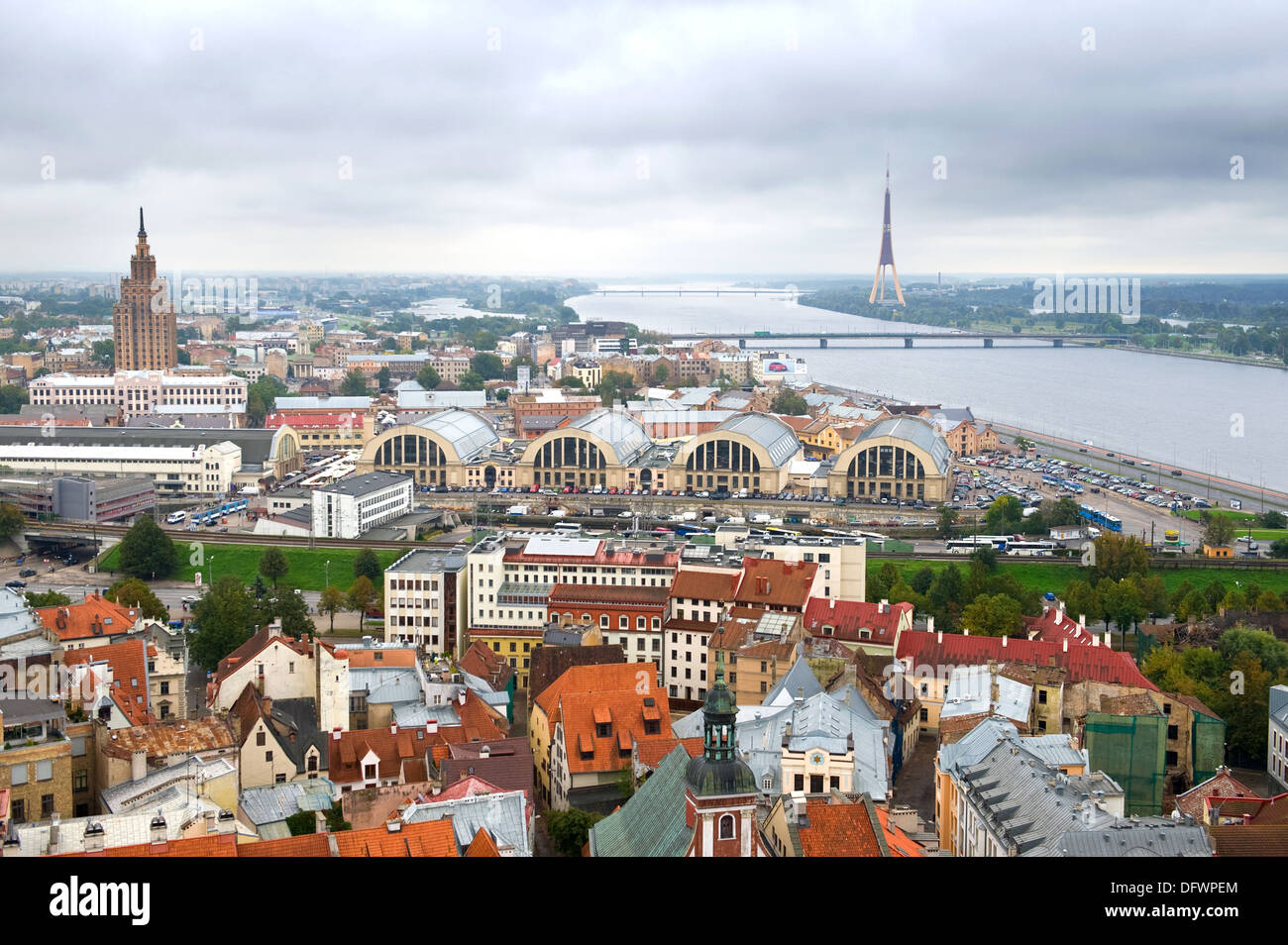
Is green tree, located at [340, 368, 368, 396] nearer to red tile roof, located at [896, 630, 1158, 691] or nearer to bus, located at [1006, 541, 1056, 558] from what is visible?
bus, located at [1006, 541, 1056, 558]

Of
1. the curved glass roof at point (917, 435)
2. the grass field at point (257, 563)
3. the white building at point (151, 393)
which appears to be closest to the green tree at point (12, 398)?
the white building at point (151, 393)

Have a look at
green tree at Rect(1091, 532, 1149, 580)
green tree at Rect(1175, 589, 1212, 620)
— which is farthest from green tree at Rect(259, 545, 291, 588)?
green tree at Rect(1175, 589, 1212, 620)

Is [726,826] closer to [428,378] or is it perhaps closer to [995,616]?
[995,616]

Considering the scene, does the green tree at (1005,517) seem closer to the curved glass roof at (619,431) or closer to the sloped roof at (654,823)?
the curved glass roof at (619,431)

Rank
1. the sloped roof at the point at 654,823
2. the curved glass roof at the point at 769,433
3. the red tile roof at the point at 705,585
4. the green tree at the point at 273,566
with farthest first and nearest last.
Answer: the curved glass roof at the point at 769,433, the green tree at the point at 273,566, the red tile roof at the point at 705,585, the sloped roof at the point at 654,823

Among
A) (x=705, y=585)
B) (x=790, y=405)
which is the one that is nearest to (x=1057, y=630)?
(x=705, y=585)

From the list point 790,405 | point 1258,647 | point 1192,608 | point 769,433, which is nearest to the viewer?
point 1258,647

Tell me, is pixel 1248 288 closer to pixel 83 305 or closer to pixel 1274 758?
pixel 83 305

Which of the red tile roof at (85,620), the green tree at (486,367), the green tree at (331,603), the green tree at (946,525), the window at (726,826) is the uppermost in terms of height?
the green tree at (486,367)
